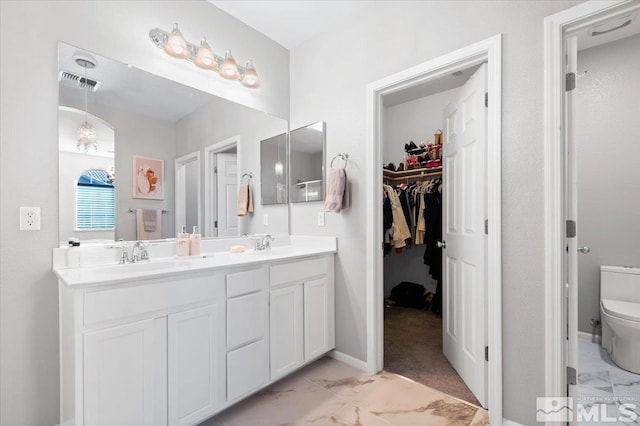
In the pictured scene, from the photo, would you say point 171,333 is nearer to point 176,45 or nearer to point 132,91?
point 132,91

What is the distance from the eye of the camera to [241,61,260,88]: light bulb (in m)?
2.31

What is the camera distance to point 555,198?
142 centimetres

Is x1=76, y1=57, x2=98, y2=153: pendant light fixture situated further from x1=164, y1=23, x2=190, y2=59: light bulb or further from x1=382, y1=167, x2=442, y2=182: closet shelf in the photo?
x1=382, y1=167, x2=442, y2=182: closet shelf

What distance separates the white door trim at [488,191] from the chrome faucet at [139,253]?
147 cm

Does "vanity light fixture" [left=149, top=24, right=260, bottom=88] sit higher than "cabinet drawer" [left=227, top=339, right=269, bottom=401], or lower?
higher

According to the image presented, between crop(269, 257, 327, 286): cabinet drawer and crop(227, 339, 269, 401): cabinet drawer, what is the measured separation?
0.39 m

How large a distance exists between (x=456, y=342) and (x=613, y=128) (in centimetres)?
231

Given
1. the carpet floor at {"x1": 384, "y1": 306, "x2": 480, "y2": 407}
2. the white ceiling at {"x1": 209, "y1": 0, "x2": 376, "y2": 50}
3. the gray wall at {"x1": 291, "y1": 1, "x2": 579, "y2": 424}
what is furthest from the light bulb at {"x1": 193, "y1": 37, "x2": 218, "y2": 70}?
the carpet floor at {"x1": 384, "y1": 306, "x2": 480, "y2": 407}

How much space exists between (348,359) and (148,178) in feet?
6.38

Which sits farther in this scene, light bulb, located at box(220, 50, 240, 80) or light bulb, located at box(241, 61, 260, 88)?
light bulb, located at box(241, 61, 260, 88)

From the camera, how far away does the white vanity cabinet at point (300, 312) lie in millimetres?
1887

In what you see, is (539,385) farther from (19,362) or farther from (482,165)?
(19,362)

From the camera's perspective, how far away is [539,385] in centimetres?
146

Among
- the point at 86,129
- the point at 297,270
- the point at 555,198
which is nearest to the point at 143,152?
the point at 86,129
